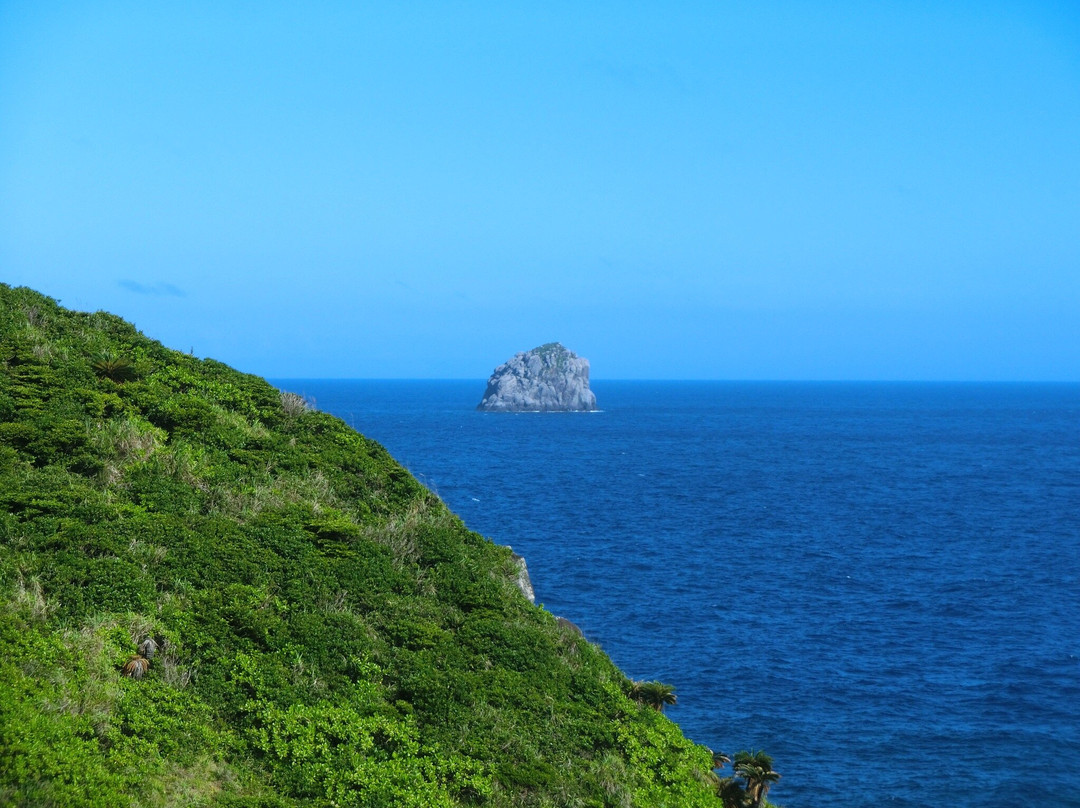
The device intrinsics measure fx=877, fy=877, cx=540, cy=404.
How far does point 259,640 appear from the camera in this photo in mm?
16672

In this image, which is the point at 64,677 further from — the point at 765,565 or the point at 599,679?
the point at 765,565

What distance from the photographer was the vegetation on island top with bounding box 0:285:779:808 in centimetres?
1345

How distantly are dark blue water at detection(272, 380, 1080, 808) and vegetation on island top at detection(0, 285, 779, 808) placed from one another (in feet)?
40.4

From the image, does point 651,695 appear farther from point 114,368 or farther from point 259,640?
point 114,368

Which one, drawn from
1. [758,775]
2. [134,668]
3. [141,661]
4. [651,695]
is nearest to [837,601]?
[758,775]

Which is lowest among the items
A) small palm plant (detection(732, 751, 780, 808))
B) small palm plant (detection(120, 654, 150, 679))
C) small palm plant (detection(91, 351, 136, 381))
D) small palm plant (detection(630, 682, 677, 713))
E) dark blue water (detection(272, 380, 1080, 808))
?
dark blue water (detection(272, 380, 1080, 808))

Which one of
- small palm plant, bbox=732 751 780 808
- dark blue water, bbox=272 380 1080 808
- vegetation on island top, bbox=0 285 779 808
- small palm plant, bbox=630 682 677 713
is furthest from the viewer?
dark blue water, bbox=272 380 1080 808

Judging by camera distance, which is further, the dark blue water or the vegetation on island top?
the dark blue water

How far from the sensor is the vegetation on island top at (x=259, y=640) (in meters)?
13.4

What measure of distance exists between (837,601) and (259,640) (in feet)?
134

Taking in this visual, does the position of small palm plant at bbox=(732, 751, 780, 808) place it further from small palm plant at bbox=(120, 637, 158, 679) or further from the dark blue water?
small palm plant at bbox=(120, 637, 158, 679)

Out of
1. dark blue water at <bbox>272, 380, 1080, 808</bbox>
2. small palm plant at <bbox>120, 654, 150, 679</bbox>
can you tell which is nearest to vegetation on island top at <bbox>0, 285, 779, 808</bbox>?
small palm plant at <bbox>120, 654, 150, 679</bbox>

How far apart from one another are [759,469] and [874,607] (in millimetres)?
61049

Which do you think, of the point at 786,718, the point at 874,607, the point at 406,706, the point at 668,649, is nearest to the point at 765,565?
the point at 874,607
